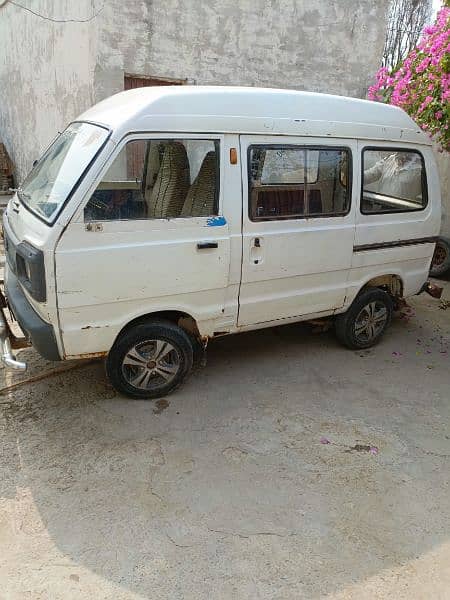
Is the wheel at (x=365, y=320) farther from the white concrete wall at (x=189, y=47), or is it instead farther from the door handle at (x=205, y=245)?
the white concrete wall at (x=189, y=47)

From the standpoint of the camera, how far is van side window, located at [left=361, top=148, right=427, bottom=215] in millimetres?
4070

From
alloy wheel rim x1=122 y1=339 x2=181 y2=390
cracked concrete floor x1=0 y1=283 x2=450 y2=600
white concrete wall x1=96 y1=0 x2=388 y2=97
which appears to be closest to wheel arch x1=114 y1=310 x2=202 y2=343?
alloy wheel rim x1=122 y1=339 x2=181 y2=390

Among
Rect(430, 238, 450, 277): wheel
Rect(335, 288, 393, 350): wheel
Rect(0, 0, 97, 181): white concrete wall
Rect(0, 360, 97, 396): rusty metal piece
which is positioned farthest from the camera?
Rect(0, 0, 97, 181): white concrete wall

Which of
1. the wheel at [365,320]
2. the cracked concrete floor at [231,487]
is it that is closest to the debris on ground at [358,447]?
the cracked concrete floor at [231,487]

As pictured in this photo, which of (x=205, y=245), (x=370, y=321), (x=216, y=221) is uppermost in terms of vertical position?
(x=216, y=221)

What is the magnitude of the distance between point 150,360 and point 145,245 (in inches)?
36.1

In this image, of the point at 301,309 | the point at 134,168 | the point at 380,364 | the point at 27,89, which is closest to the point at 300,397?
the point at 301,309

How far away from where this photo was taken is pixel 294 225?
12.2 feet

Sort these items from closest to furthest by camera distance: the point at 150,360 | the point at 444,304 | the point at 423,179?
1. the point at 150,360
2. the point at 423,179
3. the point at 444,304

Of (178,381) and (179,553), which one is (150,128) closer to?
(178,381)

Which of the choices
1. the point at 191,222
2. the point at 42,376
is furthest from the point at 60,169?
the point at 42,376

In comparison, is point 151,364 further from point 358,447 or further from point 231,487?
point 358,447

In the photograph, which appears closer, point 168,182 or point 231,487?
point 231,487

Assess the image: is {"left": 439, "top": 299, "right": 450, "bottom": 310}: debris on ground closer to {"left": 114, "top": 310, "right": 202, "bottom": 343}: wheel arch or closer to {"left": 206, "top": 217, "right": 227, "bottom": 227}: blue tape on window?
{"left": 114, "top": 310, "right": 202, "bottom": 343}: wheel arch
